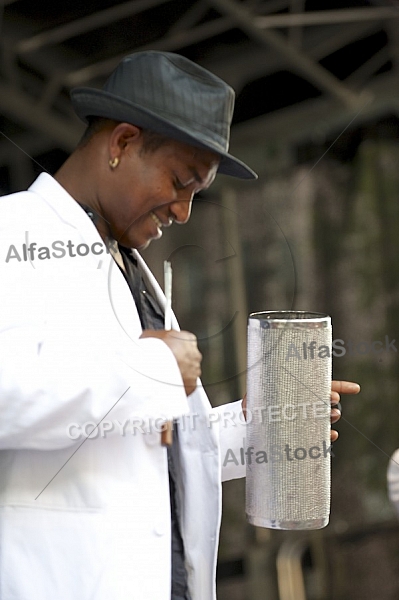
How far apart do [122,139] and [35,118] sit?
261 centimetres

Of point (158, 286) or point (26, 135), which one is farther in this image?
point (26, 135)

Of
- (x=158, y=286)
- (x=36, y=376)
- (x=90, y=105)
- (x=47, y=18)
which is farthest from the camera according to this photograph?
(x=47, y=18)

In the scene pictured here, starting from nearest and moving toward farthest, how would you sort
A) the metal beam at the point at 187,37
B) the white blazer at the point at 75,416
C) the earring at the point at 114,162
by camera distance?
→ 1. the white blazer at the point at 75,416
2. the earring at the point at 114,162
3. the metal beam at the point at 187,37

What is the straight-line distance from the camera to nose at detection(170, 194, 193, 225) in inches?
59.1

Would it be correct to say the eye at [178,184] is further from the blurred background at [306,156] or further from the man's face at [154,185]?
the blurred background at [306,156]

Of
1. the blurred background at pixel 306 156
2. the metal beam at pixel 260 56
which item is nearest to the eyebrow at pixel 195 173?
the blurred background at pixel 306 156

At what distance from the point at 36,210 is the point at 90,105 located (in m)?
0.21

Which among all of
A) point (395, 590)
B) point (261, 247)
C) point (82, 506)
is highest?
point (261, 247)

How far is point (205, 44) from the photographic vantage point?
4090 millimetres

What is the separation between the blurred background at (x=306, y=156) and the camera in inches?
150

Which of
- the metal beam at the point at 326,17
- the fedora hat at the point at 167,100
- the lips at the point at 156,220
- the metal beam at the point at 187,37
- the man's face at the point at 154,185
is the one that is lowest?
the lips at the point at 156,220

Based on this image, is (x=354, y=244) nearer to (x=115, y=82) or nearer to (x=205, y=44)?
(x=205, y=44)

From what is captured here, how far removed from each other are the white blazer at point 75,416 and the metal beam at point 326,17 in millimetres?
2592

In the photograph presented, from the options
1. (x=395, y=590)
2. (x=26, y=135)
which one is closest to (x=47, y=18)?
(x=26, y=135)
